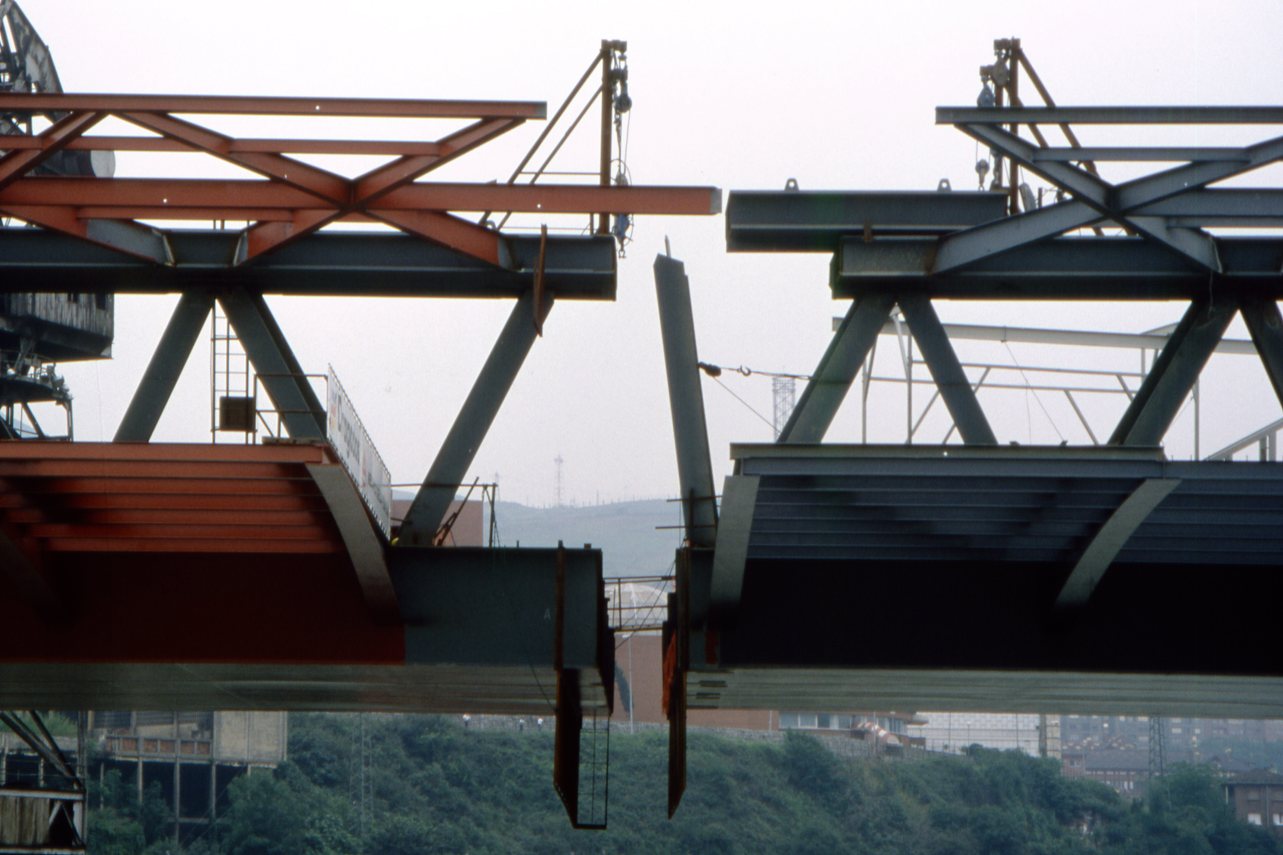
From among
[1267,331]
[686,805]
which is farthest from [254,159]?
[686,805]

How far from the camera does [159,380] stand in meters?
20.9

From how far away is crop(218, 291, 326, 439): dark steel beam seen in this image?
67.0ft

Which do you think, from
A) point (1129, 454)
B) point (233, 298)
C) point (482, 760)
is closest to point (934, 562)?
point (1129, 454)

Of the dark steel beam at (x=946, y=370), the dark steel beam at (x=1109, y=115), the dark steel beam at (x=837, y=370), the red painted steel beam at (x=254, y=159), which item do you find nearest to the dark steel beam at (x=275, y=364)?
the red painted steel beam at (x=254, y=159)

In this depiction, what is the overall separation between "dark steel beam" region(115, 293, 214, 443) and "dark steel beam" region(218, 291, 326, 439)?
0.63 metres

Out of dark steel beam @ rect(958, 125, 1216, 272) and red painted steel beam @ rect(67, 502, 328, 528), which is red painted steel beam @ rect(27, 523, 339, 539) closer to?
red painted steel beam @ rect(67, 502, 328, 528)

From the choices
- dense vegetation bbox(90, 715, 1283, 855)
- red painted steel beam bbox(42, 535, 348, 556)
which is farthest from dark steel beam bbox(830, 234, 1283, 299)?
dense vegetation bbox(90, 715, 1283, 855)

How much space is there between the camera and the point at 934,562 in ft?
65.8

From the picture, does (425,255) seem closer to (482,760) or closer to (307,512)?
(307,512)

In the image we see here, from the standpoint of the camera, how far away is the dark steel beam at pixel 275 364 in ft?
67.0

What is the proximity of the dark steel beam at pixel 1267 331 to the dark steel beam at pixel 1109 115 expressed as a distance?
346cm

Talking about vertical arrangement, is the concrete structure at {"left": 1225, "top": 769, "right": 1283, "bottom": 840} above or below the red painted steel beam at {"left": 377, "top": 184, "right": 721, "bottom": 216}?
below

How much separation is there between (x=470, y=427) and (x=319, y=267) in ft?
10.4

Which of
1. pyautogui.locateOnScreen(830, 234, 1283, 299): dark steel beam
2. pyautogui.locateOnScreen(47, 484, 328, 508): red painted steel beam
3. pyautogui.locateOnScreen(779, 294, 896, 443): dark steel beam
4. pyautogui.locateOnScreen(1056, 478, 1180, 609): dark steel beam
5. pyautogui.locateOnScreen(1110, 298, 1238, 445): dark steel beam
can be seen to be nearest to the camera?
pyautogui.locateOnScreen(1056, 478, 1180, 609): dark steel beam
